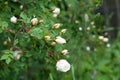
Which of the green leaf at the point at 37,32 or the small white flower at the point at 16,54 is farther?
the small white flower at the point at 16,54

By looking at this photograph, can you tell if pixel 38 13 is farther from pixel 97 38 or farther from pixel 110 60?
pixel 110 60

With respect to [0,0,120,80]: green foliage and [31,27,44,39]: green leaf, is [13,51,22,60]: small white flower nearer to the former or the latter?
[0,0,120,80]: green foliage

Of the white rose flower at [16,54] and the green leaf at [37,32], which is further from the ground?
the green leaf at [37,32]

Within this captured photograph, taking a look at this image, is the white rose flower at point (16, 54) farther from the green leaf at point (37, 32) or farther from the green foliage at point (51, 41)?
the green leaf at point (37, 32)

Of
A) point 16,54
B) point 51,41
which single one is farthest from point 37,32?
Result: point 16,54

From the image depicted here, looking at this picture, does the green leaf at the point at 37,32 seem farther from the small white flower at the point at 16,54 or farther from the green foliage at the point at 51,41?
the small white flower at the point at 16,54

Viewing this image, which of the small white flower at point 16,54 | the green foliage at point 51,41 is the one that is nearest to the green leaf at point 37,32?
the green foliage at point 51,41

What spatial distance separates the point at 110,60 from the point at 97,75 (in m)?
0.51

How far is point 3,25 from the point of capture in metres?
2.18

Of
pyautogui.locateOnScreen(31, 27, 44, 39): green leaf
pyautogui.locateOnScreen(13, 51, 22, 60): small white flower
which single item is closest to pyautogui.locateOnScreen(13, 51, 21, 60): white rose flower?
pyautogui.locateOnScreen(13, 51, 22, 60): small white flower

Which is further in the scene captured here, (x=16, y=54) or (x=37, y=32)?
(x=16, y=54)

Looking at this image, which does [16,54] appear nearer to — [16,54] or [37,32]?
[16,54]

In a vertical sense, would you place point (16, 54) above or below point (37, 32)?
below

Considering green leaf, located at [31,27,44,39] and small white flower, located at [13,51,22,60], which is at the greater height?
green leaf, located at [31,27,44,39]
